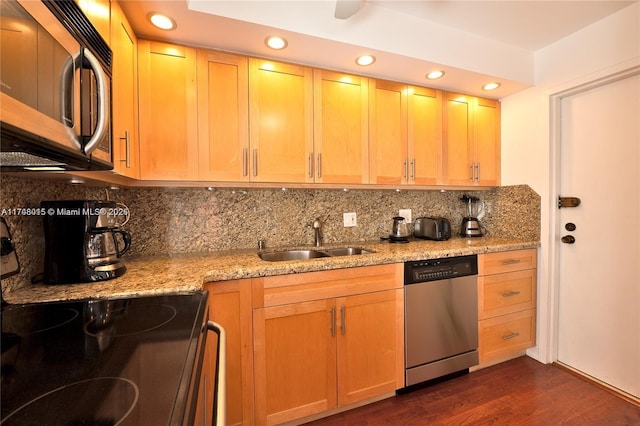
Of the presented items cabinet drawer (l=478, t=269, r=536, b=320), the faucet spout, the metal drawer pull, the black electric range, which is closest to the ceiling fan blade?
the faucet spout

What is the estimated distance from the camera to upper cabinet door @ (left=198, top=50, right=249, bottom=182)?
1.61 metres

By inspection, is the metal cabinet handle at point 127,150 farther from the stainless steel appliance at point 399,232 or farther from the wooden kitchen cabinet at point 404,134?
the stainless steel appliance at point 399,232

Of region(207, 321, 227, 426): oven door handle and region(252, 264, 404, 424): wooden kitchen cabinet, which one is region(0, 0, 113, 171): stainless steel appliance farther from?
region(252, 264, 404, 424): wooden kitchen cabinet

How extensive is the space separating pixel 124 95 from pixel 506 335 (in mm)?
2891

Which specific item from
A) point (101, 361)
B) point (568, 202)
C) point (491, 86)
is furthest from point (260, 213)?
point (568, 202)

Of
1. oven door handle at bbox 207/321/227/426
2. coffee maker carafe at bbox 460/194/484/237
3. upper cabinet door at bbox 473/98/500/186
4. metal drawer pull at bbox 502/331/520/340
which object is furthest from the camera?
coffee maker carafe at bbox 460/194/484/237

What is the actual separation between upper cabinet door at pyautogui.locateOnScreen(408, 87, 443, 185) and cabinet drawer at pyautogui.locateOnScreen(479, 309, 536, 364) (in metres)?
1.16

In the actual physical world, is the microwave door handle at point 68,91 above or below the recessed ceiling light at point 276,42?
below

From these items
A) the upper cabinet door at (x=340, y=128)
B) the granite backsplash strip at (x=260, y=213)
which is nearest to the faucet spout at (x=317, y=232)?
the granite backsplash strip at (x=260, y=213)

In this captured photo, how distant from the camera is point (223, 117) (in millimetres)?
1651

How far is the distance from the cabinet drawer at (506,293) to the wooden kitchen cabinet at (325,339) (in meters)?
0.74

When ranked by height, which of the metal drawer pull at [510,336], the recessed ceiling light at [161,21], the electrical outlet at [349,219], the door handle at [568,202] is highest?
the recessed ceiling light at [161,21]

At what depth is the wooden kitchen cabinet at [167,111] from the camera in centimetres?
150

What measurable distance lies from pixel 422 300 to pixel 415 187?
882 mm
